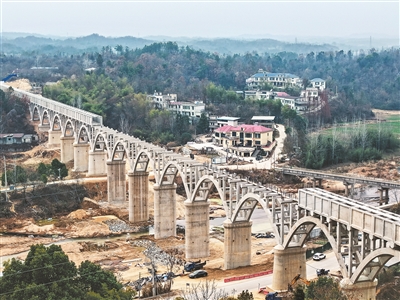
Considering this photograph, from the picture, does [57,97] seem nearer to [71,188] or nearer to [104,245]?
[71,188]

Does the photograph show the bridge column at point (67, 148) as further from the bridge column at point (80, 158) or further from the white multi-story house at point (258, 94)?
the white multi-story house at point (258, 94)

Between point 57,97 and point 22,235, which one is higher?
point 57,97

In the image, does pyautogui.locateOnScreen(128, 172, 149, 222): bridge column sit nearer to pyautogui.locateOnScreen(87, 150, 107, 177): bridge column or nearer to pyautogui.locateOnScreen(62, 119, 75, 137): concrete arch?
pyautogui.locateOnScreen(87, 150, 107, 177): bridge column

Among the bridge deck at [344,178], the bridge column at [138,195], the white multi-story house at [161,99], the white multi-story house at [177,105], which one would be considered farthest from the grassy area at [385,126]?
the bridge column at [138,195]

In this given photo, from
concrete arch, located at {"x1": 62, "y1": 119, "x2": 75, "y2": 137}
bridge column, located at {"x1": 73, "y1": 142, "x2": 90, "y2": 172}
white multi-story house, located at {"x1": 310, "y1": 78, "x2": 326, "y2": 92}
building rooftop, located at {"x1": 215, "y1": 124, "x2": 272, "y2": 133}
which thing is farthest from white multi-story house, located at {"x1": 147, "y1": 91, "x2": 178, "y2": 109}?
white multi-story house, located at {"x1": 310, "y1": 78, "x2": 326, "y2": 92}

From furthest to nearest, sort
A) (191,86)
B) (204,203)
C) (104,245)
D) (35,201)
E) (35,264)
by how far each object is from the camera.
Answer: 1. (191,86)
2. (35,201)
3. (104,245)
4. (204,203)
5. (35,264)

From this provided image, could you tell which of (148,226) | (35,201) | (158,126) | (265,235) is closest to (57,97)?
(158,126)

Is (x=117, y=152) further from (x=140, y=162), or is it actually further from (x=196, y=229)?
(x=196, y=229)

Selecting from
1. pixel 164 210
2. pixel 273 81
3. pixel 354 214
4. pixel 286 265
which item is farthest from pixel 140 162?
pixel 273 81
